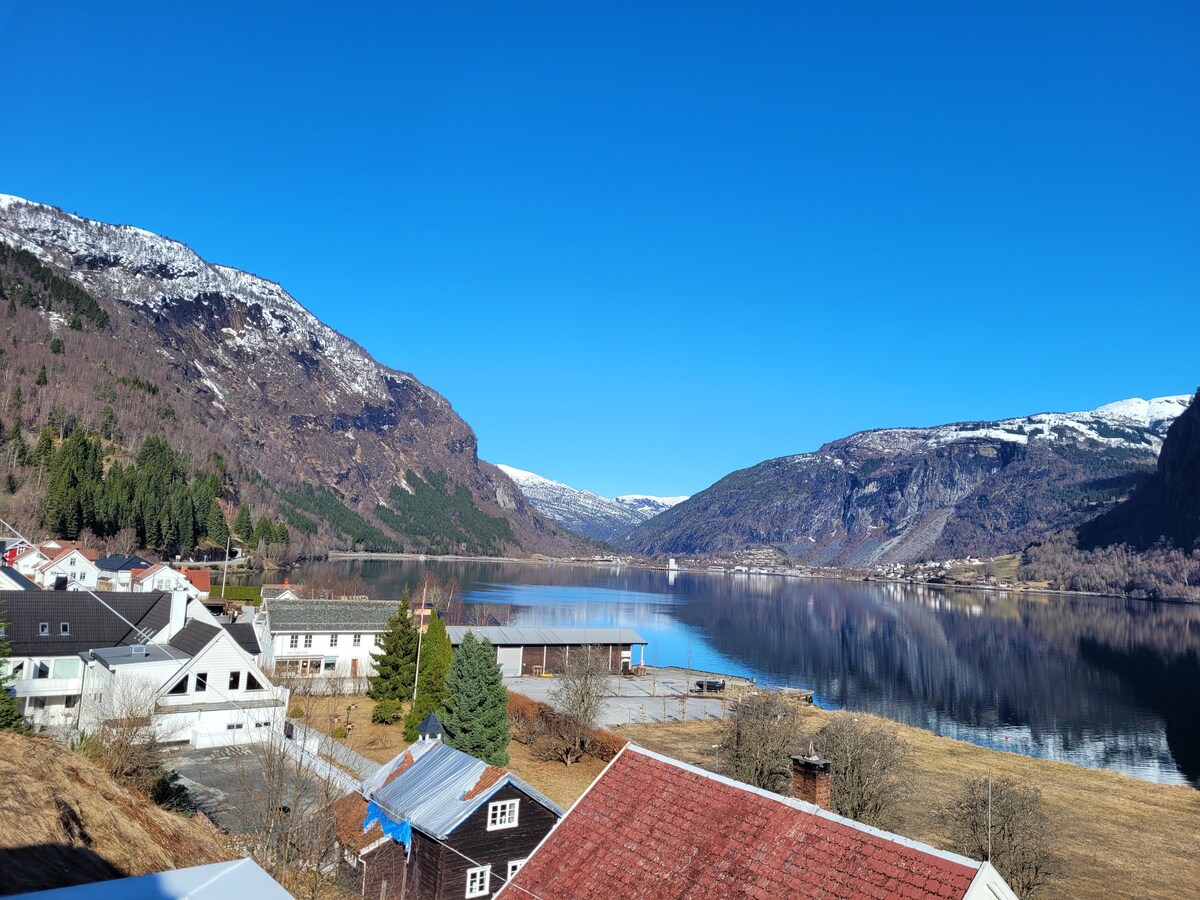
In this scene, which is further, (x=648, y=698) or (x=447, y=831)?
(x=648, y=698)

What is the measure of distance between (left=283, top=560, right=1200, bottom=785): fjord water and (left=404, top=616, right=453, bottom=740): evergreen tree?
1592 inches

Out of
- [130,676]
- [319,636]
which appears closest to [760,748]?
[130,676]

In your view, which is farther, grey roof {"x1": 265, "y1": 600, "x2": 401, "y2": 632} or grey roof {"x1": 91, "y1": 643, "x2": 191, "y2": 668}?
grey roof {"x1": 265, "y1": 600, "x2": 401, "y2": 632}

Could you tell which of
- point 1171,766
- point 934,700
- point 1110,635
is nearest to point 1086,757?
point 1171,766

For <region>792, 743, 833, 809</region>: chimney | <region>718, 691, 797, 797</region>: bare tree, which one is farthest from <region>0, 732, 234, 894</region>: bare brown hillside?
<region>718, 691, 797, 797</region>: bare tree

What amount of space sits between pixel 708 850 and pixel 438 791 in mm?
11080

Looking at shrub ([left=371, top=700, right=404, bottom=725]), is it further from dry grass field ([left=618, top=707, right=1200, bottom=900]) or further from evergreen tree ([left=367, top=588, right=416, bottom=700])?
dry grass field ([left=618, top=707, right=1200, bottom=900])

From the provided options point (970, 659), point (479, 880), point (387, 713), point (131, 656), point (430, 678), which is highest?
point (131, 656)

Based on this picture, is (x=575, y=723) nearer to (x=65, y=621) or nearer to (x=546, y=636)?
(x=65, y=621)

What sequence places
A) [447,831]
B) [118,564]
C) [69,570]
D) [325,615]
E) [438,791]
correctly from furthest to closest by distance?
1. [118,564]
2. [69,570]
3. [325,615]
4. [438,791]
5. [447,831]

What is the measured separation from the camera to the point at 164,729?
3491 cm

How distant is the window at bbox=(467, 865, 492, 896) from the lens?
21125 mm

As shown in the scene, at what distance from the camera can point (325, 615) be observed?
60.1m

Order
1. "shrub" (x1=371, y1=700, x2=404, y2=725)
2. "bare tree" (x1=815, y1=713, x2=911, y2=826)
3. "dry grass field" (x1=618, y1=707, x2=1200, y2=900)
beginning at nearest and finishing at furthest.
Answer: "bare tree" (x1=815, y1=713, x2=911, y2=826), "dry grass field" (x1=618, y1=707, x2=1200, y2=900), "shrub" (x1=371, y1=700, x2=404, y2=725)
